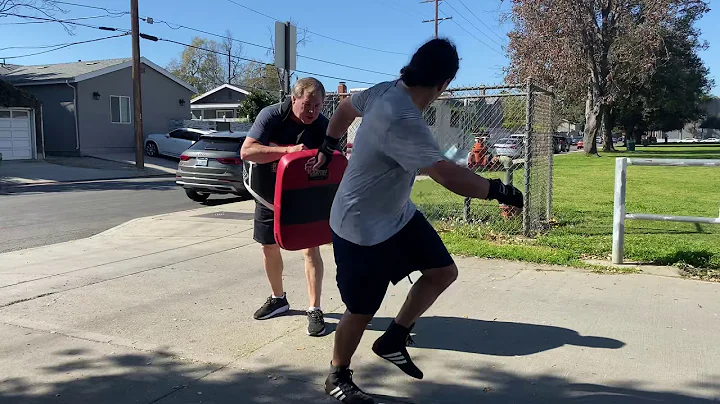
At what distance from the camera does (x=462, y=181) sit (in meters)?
2.62

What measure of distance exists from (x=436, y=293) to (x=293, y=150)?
1.40 meters

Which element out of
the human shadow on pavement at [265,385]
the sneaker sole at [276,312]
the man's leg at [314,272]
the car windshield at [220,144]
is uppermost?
the car windshield at [220,144]

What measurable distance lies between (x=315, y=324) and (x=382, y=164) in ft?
5.67

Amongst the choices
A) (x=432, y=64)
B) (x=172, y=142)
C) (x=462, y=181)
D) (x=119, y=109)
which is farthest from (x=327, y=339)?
(x=119, y=109)

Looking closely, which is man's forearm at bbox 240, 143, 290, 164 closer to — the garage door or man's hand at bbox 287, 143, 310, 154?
man's hand at bbox 287, 143, 310, 154

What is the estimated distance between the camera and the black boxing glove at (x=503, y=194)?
261 cm

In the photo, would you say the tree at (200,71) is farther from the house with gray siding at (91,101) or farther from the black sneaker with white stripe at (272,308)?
the black sneaker with white stripe at (272,308)

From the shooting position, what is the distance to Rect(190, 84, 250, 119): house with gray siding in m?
45.4

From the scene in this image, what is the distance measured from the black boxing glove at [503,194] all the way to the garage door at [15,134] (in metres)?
27.9

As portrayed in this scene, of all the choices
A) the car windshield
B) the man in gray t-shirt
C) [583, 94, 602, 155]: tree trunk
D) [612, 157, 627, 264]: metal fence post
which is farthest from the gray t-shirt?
[583, 94, 602, 155]: tree trunk

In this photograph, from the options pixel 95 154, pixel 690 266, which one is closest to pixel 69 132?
pixel 95 154

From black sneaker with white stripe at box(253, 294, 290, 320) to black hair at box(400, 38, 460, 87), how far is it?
2323 mm

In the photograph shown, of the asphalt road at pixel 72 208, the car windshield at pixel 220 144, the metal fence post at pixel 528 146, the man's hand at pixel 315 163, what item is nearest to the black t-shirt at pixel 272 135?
the man's hand at pixel 315 163

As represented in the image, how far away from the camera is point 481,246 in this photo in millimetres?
6680
